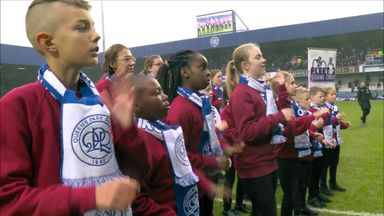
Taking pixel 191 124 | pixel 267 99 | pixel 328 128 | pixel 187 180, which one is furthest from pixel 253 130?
pixel 328 128

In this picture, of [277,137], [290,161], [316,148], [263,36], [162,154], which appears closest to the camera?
[162,154]

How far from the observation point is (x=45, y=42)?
178cm

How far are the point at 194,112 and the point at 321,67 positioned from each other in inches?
282

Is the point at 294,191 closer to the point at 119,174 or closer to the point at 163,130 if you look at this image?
the point at 163,130

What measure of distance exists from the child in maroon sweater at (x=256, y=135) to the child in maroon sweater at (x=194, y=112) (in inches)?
14.1

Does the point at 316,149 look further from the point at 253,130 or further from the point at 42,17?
the point at 42,17

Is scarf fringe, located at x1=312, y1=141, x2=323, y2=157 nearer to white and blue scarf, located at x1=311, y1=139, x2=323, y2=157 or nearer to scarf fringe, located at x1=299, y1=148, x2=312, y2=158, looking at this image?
white and blue scarf, located at x1=311, y1=139, x2=323, y2=157

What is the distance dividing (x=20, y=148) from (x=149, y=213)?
0.83 metres

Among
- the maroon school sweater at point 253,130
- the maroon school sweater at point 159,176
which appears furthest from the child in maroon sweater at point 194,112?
the maroon school sweater at point 159,176

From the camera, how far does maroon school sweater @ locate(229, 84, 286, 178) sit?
383 cm

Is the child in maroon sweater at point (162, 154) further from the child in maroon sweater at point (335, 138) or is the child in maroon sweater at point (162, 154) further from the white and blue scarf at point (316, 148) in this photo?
the child in maroon sweater at point (335, 138)

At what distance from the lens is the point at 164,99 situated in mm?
2662

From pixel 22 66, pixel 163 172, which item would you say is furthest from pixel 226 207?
pixel 22 66

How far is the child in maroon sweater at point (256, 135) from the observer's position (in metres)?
3.83
